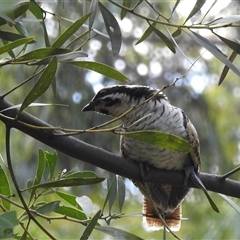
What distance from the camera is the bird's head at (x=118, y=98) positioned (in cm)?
147

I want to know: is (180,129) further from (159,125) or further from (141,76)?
(141,76)

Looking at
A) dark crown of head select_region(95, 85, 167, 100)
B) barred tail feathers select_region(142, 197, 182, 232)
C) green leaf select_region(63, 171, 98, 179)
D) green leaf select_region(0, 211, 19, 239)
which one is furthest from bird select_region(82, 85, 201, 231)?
green leaf select_region(0, 211, 19, 239)

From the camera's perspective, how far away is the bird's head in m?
1.47

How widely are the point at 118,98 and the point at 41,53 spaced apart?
61cm

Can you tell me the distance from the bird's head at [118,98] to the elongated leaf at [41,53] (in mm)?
560

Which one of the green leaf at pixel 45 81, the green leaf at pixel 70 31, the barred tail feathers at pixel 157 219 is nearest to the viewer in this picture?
the green leaf at pixel 45 81

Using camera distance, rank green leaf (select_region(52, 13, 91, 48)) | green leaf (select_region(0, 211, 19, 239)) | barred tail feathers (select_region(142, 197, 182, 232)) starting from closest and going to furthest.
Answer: green leaf (select_region(0, 211, 19, 239))
green leaf (select_region(52, 13, 91, 48))
barred tail feathers (select_region(142, 197, 182, 232))

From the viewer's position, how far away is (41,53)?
89cm

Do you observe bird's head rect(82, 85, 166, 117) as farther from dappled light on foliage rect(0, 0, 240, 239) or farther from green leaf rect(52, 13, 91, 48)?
green leaf rect(52, 13, 91, 48)

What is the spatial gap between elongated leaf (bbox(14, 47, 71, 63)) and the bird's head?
560mm

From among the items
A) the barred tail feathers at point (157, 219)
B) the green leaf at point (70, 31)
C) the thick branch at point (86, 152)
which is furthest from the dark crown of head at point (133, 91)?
A: the green leaf at point (70, 31)

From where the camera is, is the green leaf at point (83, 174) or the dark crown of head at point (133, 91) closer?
the green leaf at point (83, 174)

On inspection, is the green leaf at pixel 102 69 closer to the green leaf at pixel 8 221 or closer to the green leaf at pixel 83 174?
the green leaf at pixel 83 174

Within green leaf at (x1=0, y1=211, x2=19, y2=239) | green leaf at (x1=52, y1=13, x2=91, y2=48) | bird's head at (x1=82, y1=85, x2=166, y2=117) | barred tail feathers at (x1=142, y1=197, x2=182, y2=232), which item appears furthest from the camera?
barred tail feathers at (x1=142, y1=197, x2=182, y2=232)
